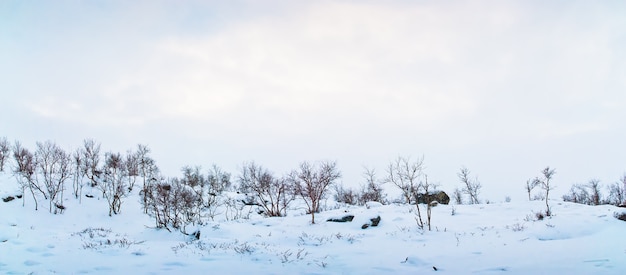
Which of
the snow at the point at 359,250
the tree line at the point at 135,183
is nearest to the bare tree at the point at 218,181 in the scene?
the tree line at the point at 135,183

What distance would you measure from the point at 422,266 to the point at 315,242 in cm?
705

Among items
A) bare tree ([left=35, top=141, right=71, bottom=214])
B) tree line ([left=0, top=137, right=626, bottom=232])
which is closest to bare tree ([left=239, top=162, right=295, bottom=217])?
tree line ([left=0, top=137, right=626, bottom=232])

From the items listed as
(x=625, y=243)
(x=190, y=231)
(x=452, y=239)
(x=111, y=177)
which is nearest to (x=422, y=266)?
(x=452, y=239)

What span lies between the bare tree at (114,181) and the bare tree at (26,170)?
680cm

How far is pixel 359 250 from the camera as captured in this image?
14922 millimetres

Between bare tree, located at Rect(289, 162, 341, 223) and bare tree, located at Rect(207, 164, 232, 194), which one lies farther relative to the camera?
bare tree, located at Rect(207, 164, 232, 194)

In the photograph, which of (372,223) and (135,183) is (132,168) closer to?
(135,183)

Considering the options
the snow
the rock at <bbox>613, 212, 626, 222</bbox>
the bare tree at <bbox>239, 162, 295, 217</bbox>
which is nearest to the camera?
the snow

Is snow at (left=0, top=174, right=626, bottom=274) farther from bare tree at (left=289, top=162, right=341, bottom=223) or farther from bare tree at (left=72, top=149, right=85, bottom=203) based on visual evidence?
bare tree at (left=72, top=149, right=85, bottom=203)

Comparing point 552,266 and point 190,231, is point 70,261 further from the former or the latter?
point 552,266

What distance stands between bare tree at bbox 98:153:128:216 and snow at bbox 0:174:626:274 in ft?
82.5

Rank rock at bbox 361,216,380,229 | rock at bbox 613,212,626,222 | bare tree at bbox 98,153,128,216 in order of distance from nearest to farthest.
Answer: rock at bbox 613,212,626,222 → rock at bbox 361,216,380,229 → bare tree at bbox 98,153,128,216

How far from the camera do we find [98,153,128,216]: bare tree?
42469 mm

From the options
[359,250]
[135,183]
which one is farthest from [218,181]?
[359,250]
